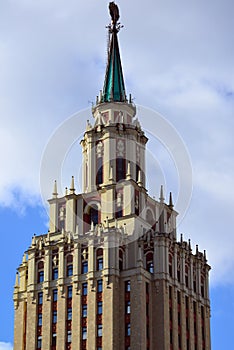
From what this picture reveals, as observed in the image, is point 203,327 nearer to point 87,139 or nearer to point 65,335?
point 65,335

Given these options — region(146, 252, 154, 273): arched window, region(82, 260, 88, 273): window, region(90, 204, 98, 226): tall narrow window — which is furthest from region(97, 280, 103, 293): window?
region(90, 204, 98, 226): tall narrow window

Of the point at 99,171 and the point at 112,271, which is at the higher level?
the point at 99,171

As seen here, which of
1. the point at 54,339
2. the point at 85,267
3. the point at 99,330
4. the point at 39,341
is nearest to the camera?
the point at 99,330

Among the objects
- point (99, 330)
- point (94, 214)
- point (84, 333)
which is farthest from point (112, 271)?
point (94, 214)

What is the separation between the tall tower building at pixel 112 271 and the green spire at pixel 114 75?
447 cm

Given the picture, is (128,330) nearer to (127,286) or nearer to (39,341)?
(127,286)

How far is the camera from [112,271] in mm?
127062

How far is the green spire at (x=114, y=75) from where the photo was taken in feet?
481

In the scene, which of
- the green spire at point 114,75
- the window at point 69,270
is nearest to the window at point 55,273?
the window at point 69,270

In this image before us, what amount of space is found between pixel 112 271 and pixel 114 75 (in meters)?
35.1

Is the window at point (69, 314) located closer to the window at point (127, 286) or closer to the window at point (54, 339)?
the window at point (54, 339)

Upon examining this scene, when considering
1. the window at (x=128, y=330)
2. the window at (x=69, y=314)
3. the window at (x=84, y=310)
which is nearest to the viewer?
the window at (x=128, y=330)

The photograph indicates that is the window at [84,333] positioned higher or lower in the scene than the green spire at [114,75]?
lower

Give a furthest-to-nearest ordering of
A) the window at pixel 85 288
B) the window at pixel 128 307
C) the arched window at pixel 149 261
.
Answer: the arched window at pixel 149 261
the window at pixel 85 288
the window at pixel 128 307
